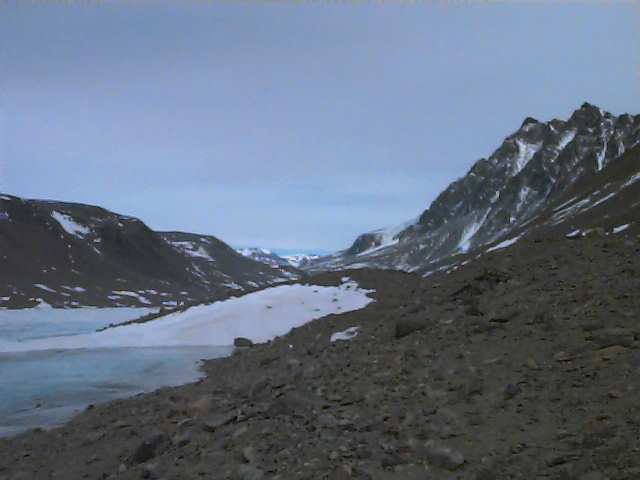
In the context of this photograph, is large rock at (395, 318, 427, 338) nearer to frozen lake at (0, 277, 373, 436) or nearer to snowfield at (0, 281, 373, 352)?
frozen lake at (0, 277, 373, 436)

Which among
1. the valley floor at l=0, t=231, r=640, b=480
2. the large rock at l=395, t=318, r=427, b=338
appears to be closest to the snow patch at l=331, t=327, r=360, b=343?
the valley floor at l=0, t=231, r=640, b=480

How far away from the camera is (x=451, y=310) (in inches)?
621

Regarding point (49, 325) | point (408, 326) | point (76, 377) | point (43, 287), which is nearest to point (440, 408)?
point (408, 326)

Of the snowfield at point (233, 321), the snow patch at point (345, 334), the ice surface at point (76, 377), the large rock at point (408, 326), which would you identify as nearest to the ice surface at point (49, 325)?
the snowfield at point (233, 321)

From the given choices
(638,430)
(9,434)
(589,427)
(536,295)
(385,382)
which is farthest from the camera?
(9,434)

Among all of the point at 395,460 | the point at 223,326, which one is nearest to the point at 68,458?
the point at 395,460

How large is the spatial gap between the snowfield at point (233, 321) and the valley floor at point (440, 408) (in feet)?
67.2

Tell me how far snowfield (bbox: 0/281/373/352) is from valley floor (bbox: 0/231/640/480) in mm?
20469

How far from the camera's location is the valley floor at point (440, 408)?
7.05 m

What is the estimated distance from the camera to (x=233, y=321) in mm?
39875

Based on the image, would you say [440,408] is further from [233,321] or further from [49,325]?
[49,325]

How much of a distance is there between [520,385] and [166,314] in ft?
132

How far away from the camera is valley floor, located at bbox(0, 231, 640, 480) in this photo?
7055 millimetres

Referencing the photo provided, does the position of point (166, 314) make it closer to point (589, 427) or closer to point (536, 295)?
point (536, 295)
